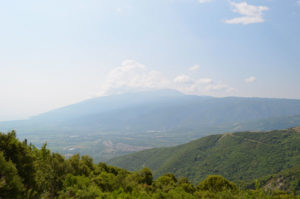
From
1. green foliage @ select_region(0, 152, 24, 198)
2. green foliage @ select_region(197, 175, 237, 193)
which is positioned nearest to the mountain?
green foliage @ select_region(197, 175, 237, 193)

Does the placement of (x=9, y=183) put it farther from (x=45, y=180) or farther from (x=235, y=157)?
(x=235, y=157)

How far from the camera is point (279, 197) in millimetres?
48781

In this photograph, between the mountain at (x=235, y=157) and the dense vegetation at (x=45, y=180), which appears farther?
the mountain at (x=235, y=157)

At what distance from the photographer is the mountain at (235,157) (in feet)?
457

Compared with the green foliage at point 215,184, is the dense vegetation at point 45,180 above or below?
above

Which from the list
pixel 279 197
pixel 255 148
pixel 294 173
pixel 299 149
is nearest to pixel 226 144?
pixel 255 148

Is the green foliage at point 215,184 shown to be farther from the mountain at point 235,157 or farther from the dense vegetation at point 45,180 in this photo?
the mountain at point 235,157

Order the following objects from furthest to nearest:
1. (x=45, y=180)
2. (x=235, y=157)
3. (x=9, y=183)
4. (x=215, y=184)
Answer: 1. (x=235, y=157)
2. (x=215, y=184)
3. (x=45, y=180)
4. (x=9, y=183)

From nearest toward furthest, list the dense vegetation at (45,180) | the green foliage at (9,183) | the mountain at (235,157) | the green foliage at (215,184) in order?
the green foliage at (9,183) < the dense vegetation at (45,180) < the green foliage at (215,184) < the mountain at (235,157)

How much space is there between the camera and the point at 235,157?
6201 inches

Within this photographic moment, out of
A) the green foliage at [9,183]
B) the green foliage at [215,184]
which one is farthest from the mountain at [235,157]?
the green foliage at [9,183]

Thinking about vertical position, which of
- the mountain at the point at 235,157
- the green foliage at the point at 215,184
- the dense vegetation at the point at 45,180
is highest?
the dense vegetation at the point at 45,180

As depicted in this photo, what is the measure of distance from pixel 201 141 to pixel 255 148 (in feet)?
157

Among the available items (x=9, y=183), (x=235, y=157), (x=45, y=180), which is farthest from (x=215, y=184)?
(x=235, y=157)
